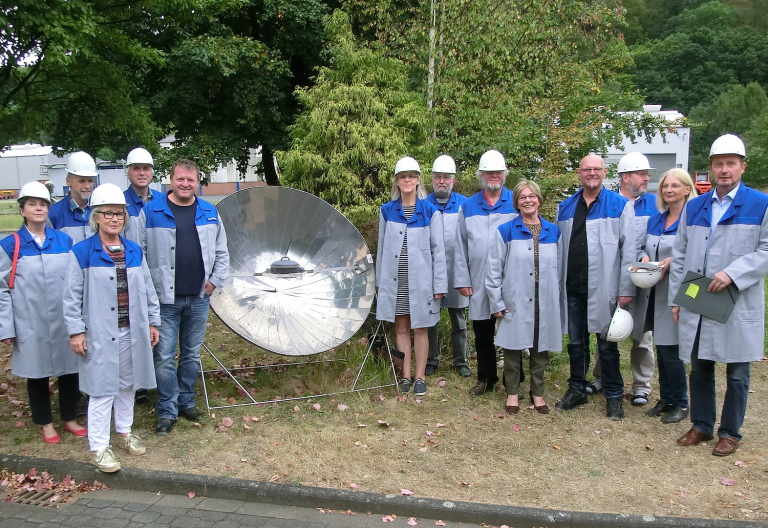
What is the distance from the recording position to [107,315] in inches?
159

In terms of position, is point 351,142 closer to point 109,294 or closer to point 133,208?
point 133,208

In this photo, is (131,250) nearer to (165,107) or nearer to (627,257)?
(627,257)

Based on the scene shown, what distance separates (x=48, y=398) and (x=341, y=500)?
94.1 inches

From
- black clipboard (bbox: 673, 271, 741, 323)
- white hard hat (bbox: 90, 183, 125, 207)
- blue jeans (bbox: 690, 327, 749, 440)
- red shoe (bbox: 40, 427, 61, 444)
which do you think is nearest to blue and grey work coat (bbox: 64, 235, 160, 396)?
white hard hat (bbox: 90, 183, 125, 207)

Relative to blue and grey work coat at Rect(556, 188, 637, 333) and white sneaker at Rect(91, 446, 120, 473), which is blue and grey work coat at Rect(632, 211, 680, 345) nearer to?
blue and grey work coat at Rect(556, 188, 637, 333)

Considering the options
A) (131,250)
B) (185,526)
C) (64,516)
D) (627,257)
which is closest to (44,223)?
(131,250)

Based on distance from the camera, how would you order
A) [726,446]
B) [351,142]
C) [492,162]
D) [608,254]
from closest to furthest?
[726,446] → [608,254] → [492,162] → [351,142]

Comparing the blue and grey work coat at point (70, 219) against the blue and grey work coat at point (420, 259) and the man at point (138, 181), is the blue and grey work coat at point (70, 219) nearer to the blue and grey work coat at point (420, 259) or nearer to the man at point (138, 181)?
Result: the man at point (138, 181)

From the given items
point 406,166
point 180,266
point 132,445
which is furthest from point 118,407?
point 406,166

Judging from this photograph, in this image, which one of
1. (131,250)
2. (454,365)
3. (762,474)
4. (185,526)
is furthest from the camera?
(454,365)

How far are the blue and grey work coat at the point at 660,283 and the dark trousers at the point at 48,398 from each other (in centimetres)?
437

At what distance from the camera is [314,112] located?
7258 mm

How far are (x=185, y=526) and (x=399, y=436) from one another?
1.67 m

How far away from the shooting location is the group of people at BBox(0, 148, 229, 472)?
4.04 meters
